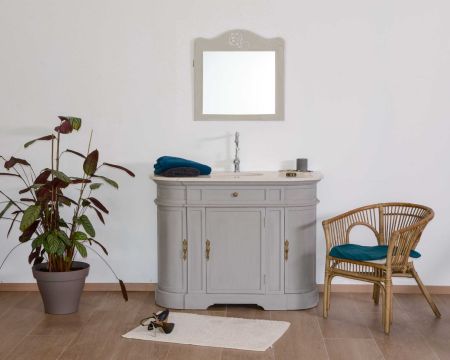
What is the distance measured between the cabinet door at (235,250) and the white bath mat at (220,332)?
0.23 metres

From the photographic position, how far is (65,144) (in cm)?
445

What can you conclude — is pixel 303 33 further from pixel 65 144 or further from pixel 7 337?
pixel 7 337

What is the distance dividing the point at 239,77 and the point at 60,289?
1.63m

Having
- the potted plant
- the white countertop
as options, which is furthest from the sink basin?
the potted plant

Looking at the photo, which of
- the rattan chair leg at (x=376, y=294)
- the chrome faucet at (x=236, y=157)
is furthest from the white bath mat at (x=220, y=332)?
the chrome faucet at (x=236, y=157)

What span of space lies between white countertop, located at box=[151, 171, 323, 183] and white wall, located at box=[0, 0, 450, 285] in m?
0.17

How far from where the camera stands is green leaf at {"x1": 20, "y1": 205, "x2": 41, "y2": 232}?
3631mm

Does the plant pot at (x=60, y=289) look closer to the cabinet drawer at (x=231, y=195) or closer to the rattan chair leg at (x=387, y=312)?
the cabinet drawer at (x=231, y=195)

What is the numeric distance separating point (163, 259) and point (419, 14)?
6.91ft

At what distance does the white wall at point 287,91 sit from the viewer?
4.35 metres

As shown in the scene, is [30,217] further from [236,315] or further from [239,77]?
[239,77]

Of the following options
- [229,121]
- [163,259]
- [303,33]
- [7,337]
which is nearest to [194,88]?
[229,121]

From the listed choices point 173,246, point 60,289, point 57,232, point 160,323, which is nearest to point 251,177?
point 173,246

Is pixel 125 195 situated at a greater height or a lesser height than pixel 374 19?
lesser
